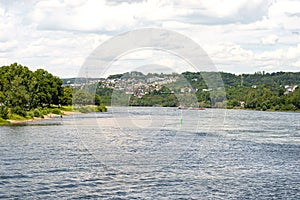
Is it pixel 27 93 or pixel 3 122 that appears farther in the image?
pixel 27 93

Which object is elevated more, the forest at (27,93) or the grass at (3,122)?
the forest at (27,93)

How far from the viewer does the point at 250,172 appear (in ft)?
148

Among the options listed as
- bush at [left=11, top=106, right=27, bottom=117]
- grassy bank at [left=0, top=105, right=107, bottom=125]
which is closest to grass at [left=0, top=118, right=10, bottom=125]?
grassy bank at [left=0, top=105, right=107, bottom=125]

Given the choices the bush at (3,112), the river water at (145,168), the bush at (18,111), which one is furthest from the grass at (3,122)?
the river water at (145,168)

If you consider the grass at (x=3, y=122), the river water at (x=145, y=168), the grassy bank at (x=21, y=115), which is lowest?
the river water at (x=145, y=168)

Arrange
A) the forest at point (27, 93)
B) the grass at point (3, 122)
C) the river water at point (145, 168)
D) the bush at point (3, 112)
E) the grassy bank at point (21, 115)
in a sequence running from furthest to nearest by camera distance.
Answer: the forest at point (27, 93) < the grassy bank at point (21, 115) < the bush at point (3, 112) < the grass at point (3, 122) < the river water at point (145, 168)

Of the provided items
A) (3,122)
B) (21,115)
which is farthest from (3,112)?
(21,115)

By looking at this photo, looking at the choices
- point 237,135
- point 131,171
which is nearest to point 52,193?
point 131,171

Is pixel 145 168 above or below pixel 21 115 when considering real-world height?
below

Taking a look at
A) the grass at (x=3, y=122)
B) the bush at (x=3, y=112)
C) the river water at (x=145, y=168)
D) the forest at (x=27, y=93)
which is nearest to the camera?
the river water at (x=145, y=168)

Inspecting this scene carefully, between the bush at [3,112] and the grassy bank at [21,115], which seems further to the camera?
the grassy bank at [21,115]

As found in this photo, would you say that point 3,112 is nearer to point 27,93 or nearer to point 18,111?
point 18,111

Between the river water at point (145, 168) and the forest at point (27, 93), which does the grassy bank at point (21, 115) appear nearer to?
the forest at point (27, 93)

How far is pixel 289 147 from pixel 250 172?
22.0 m
